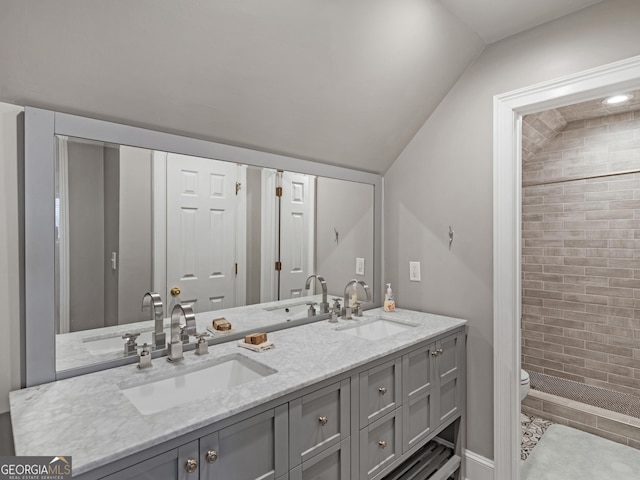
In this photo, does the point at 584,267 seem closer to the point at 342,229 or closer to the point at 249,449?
the point at 342,229

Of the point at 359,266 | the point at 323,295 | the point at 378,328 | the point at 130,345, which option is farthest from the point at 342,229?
the point at 130,345

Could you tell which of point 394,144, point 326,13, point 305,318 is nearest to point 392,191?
point 394,144

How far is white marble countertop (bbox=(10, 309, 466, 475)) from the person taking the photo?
855mm

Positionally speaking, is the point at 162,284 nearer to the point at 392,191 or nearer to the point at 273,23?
the point at 273,23

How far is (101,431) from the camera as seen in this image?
2.97ft

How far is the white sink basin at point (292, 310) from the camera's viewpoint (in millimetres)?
1958

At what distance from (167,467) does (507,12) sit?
233 cm

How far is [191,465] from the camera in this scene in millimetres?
954

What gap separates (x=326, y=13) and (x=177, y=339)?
1440mm

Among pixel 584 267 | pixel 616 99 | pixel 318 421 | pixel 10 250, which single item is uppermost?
pixel 616 99

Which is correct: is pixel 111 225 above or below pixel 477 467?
above

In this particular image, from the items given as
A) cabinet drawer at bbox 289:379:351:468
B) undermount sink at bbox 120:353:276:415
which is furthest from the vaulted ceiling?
cabinet drawer at bbox 289:379:351:468

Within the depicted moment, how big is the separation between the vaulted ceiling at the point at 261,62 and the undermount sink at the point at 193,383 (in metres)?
0.99

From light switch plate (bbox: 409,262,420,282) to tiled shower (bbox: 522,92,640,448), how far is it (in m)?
1.34
